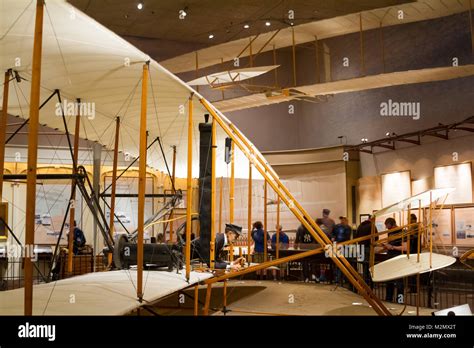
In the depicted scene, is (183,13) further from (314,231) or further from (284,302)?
(314,231)

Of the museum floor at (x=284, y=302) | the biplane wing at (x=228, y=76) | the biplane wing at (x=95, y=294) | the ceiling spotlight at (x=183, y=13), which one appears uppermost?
the ceiling spotlight at (x=183, y=13)

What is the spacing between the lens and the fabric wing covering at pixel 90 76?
434 centimetres

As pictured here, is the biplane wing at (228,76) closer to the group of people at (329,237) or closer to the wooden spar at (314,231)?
the group of people at (329,237)

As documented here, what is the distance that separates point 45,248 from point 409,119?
10.2 metres

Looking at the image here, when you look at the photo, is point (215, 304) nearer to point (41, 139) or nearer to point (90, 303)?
point (90, 303)

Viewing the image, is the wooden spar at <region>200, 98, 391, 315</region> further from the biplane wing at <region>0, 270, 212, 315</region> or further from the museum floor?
the biplane wing at <region>0, 270, 212, 315</region>

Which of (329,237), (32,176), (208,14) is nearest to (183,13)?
(208,14)

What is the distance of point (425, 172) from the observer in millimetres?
12344

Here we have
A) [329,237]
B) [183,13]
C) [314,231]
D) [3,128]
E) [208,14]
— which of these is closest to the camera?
[3,128]

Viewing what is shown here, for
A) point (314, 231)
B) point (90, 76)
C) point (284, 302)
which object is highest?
point (90, 76)

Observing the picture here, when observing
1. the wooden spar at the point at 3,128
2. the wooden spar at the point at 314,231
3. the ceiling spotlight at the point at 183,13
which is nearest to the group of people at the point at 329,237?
the wooden spar at the point at 314,231

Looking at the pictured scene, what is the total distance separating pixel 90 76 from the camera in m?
5.91

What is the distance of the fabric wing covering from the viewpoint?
4.34m

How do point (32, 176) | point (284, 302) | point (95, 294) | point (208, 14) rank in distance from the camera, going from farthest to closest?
point (208, 14) → point (284, 302) → point (95, 294) → point (32, 176)
